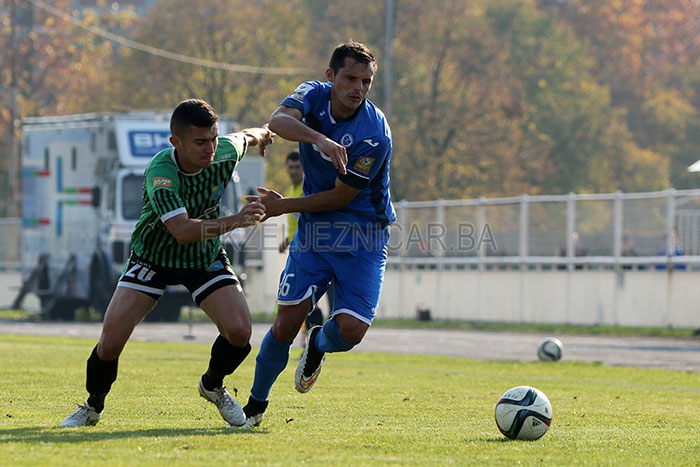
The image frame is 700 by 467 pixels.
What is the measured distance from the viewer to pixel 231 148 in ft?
27.1

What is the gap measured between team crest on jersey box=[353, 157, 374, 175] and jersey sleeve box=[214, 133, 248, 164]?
760 mm

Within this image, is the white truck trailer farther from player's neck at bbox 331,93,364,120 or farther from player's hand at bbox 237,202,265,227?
player's hand at bbox 237,202,265,227

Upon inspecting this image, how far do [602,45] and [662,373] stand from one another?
52351 millimetres

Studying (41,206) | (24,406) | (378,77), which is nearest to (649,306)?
(41,206)

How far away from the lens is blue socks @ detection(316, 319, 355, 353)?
835 cm

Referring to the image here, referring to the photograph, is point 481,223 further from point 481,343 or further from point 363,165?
point 363,165

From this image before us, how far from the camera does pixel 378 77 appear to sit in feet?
154

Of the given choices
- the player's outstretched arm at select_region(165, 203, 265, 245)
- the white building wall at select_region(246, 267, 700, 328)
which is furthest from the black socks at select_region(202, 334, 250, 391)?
the white building wall at select_region(246, 267, 700, 328)

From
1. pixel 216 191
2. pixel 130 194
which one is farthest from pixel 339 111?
pixel 130 194

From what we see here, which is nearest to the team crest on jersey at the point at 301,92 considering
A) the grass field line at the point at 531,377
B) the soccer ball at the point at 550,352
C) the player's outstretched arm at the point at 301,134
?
the player's outstretched arm at the point at 301,134

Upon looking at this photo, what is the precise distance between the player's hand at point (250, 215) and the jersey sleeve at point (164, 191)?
36 cm

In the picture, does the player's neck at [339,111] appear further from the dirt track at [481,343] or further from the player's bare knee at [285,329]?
the dirt track at [481,343]

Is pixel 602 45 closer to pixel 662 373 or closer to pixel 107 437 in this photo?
pixel 662 373

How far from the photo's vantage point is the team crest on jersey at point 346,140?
8125 mm
